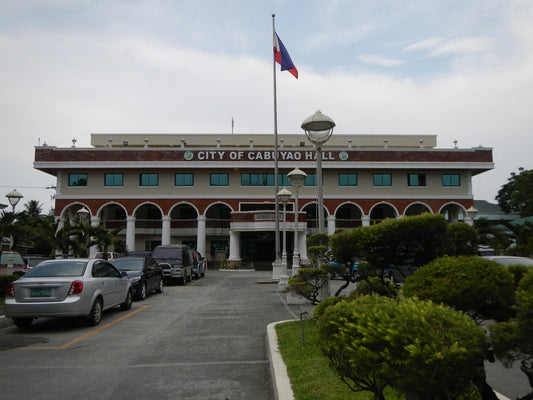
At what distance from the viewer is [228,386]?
5.50 m

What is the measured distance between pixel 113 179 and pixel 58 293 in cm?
3057

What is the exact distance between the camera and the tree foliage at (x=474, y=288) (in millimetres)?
3543

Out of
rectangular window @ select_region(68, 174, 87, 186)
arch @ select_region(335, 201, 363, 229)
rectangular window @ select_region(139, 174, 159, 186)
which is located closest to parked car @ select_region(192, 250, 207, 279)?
rectangular window @ select_region(139, 174, 159, 186)

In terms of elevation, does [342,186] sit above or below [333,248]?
above

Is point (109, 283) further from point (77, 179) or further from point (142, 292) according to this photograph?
point (77, 179)

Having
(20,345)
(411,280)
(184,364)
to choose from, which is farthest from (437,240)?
(20,345)

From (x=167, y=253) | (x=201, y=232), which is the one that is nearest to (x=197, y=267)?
(x=167, y=253)

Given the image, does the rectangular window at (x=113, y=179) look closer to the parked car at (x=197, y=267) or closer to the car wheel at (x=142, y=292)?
the parked car at (x=197, y=267)

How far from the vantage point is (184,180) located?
1500 inches

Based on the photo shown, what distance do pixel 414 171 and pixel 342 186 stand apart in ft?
22.1

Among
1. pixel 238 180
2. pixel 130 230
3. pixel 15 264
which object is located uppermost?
pixel 238 180

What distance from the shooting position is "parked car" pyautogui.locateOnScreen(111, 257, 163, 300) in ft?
47.8

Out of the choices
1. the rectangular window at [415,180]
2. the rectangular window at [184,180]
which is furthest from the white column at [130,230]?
the rectangular window at [415,180]

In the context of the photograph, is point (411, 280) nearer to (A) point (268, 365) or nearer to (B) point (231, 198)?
(A) point (268, 365)
